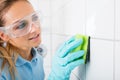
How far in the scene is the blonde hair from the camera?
109 cm

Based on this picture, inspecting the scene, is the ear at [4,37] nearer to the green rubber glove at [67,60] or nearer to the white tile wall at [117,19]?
the green rubber glove at [67,60]

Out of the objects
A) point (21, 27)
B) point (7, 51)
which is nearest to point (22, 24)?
point (21, 27)

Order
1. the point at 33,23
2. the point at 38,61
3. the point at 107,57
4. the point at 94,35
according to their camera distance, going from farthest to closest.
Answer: the point at 38,61 → the point at 33,23 → the point at 94,35 → the point at 107,57

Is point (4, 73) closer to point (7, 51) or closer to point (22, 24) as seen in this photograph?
point (7, 51)

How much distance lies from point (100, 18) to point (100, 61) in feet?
0.60

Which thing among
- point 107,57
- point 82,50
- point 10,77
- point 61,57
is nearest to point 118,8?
point 107,57

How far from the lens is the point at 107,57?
81cm

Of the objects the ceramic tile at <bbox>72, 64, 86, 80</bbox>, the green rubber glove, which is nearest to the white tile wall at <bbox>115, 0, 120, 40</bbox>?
the green rubber glove

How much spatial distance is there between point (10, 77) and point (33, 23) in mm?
349

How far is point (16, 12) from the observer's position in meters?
1.06

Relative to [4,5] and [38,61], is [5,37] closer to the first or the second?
[4,5]

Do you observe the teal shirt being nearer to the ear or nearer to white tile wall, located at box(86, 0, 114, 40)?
the ear

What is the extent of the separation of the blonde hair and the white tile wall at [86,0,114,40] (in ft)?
1.36

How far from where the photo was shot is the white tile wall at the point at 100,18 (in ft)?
2.50
